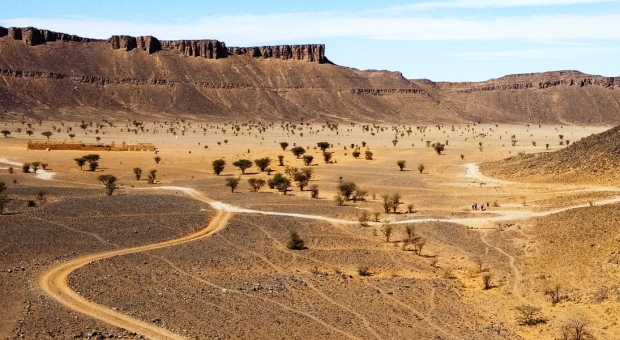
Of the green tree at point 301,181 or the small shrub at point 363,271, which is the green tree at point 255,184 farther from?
the small shrub at point 363,271

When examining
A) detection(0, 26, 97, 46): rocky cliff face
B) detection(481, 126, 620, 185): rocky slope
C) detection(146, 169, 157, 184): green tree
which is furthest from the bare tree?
detection(0, 26, 97, 46): rocky cliff face

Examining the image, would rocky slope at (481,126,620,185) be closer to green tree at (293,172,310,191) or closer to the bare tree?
green tree at (293,172,310,191)

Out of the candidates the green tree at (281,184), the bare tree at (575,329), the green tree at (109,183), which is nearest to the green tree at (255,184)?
the green tree at (281,184)

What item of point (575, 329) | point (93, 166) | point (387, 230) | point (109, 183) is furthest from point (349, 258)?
point (93, 166)

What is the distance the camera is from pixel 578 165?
4891 centimetres

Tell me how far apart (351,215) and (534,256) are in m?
10.9

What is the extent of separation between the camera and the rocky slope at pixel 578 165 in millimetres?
45562

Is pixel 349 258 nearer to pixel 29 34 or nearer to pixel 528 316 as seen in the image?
pixel 528 316

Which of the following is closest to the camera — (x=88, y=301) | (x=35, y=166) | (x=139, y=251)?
(x=88, y=301)

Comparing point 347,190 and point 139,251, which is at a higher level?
point 347,190

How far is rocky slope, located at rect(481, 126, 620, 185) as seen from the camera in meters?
45.6

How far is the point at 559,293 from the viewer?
2236cm

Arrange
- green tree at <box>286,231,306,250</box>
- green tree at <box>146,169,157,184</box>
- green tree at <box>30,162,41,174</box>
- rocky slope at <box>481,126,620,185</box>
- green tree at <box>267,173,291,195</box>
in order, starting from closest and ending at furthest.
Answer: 1. green tree at <box>286,231,306,250</box>
2. green tree at <box>267,173,291,195</box>
3. rocky slope at <box>481,126,620,185</box>
4. green tree at <box>146,169,157,184</box>
5. green tree at <box>30,162,41,174</box>

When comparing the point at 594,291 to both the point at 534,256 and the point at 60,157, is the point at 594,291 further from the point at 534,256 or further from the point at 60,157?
the point at 60,157
